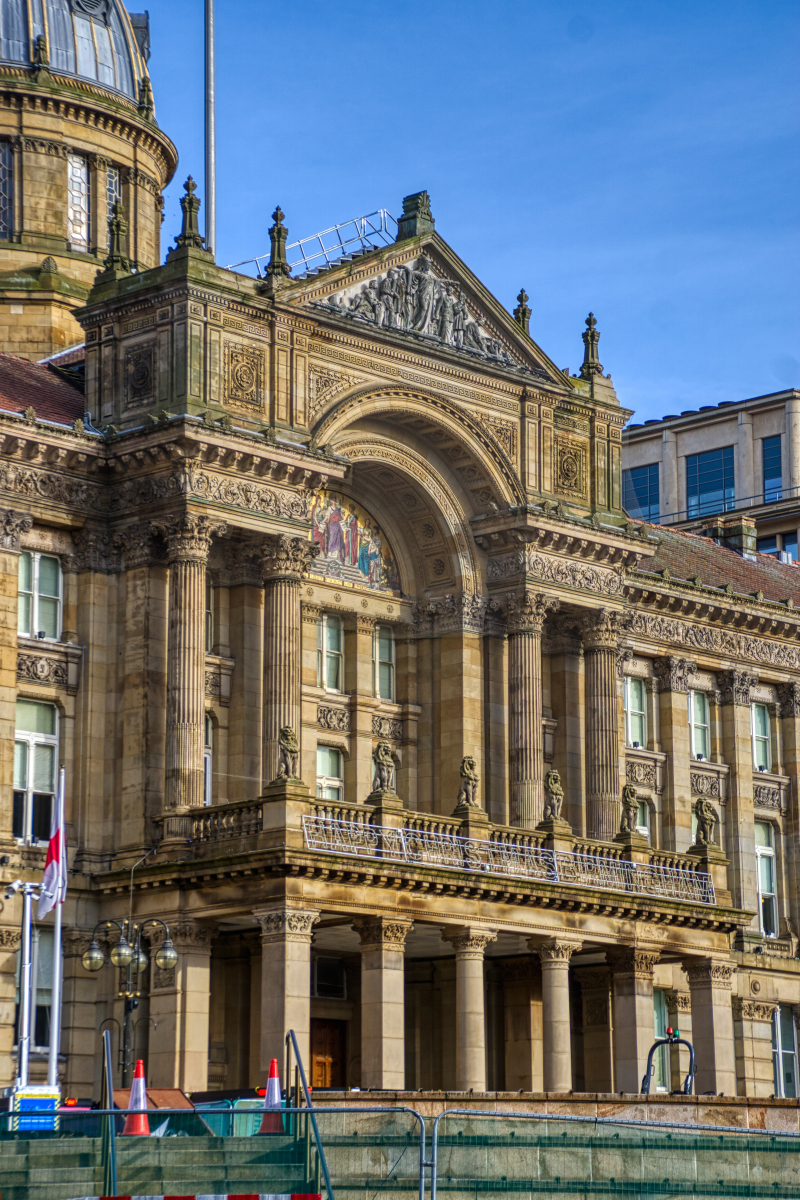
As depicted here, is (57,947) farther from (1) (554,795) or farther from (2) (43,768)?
(1) (554,795)

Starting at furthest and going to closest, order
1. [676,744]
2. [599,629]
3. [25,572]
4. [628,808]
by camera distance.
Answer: [676,744] < [599,629] < [628,808] < [25,572]

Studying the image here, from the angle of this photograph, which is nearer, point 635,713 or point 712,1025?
point 712,1025

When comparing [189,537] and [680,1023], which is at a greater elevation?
[189,537]

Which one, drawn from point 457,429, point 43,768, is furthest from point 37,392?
point 457,429

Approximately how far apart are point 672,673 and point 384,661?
35.9 feet

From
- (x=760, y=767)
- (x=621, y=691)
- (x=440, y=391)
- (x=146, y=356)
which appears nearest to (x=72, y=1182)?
(x=146, y=356)

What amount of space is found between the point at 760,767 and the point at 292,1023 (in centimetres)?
2752

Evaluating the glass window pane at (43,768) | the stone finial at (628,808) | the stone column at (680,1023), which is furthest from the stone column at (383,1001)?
the stone column at (680,1023)

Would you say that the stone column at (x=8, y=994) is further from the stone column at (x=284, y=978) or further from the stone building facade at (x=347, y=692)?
the stone column at (x=284, y=978)

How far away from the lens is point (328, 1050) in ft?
181

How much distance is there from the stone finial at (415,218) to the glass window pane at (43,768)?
1590 centimetres

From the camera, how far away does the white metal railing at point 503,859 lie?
48.5m

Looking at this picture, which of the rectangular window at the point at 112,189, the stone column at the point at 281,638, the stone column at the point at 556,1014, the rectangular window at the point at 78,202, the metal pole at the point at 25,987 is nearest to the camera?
the metal pole at the point at 25,987

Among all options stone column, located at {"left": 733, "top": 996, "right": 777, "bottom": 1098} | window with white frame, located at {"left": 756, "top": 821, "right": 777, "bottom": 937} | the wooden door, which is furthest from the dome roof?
stone column, located at {"left": 733, "top": 996, "right": 777, "bottom": 1098}
